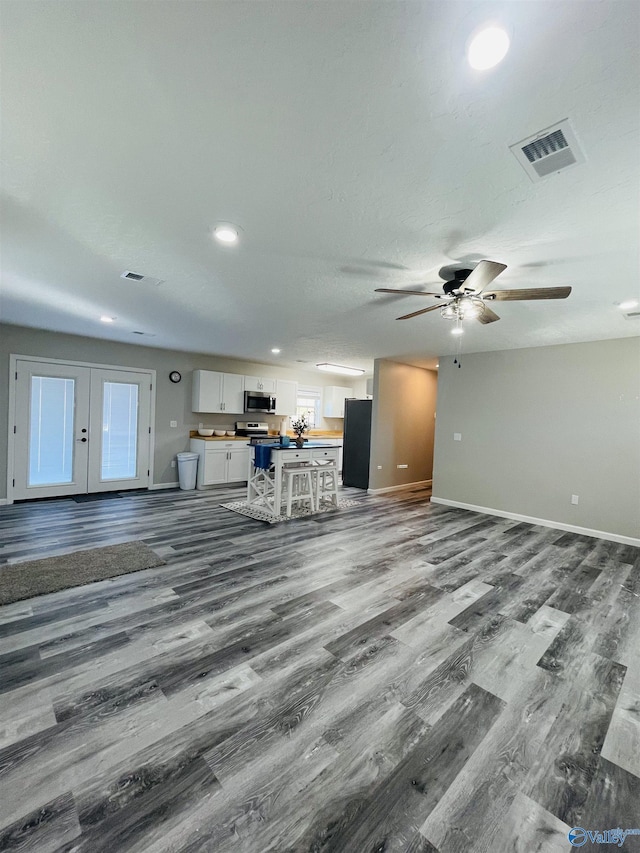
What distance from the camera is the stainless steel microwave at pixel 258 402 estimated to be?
7.79m

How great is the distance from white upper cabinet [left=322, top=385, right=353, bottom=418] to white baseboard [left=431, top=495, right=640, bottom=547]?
3936 millimetres

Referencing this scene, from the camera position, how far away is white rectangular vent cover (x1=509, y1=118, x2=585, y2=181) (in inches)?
59.8

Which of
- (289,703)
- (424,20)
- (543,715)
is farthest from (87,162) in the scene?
(543,715)

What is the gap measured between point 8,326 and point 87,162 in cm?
495

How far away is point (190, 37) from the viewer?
1.20m

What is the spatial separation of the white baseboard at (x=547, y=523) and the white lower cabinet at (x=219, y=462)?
3.84 m

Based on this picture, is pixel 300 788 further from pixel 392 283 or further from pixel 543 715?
pixel 392 283

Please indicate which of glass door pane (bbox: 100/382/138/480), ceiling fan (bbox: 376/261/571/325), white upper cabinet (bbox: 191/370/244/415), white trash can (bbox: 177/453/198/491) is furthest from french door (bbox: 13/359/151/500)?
ceiling fan (bbox: 376/261/571/325)

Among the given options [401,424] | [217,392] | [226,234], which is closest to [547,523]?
[401,424]

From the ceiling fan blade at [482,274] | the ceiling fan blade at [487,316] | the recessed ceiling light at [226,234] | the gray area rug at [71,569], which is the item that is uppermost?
the recessed ceiling light at [226,234]

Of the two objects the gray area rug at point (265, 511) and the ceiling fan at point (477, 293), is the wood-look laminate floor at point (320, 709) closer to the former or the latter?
the gray area rug at point (265, 511)

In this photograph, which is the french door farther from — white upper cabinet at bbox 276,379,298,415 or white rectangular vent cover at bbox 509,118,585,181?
white rectangular vent cover at bbox 509,118,585,181

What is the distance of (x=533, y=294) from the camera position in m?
2.66

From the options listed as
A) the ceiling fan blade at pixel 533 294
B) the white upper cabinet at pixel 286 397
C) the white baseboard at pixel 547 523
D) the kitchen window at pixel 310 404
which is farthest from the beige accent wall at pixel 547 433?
the kitchen window at pixel 310 404
